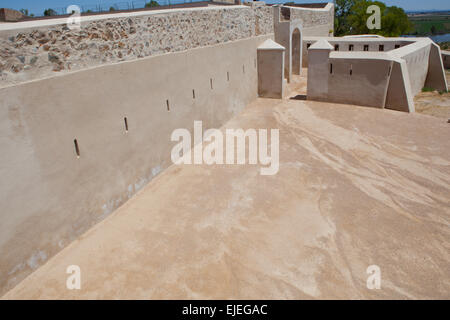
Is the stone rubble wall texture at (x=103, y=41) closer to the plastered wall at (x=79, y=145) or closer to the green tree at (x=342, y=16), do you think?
the plastered wall at (x=79, y=145)

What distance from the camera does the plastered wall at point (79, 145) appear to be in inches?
168

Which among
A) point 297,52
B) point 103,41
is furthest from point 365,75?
point 103,41

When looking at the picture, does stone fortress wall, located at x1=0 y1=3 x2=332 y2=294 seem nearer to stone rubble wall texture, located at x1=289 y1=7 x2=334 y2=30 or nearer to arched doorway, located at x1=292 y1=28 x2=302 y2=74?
arched doorway, located at x1=292 y1=28 x2=302 y2=74

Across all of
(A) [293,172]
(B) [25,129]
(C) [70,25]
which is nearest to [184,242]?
(B) [25,129]

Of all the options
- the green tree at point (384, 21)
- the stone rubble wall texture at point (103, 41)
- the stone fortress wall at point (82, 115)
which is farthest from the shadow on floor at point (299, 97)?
the green tree at point (384, 21)

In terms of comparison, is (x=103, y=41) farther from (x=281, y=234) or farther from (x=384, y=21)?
(x=384, y=21)

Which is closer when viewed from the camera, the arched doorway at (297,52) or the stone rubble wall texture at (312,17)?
the arched doorway at (297,52)

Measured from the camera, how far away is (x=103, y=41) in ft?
18.6

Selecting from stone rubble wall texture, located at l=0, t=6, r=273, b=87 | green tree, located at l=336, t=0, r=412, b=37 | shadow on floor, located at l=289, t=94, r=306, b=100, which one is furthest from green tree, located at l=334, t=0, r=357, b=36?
stone rubble wall texture, located at l=0, t=6, r=273, b=87

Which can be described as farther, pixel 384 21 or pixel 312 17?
pixel 384 21

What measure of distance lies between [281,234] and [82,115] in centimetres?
372

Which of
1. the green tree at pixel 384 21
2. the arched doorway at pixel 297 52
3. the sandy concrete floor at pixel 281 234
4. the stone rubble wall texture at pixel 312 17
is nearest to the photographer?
the sandy concrete floor at pixel 281 234

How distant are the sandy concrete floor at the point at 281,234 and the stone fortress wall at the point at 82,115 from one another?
465 millimetres

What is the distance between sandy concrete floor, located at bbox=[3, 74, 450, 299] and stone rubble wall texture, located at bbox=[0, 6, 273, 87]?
2.67 metres
